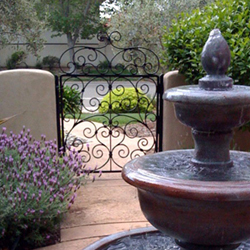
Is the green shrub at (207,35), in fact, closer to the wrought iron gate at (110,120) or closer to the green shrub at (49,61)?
the wrought iron gate at (110,120)

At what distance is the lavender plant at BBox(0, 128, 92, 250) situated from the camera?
3.36 m

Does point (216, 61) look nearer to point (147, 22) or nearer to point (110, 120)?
point (110, 120)

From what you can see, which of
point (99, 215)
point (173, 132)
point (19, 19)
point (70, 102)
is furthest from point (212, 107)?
point (19, 19)

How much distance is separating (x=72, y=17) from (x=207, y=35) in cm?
2658

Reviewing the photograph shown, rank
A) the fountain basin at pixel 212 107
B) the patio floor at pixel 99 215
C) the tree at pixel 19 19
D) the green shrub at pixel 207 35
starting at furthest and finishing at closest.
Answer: the tree at pixel 19 19 < the green shrub at pixel 207 35 < the patio floor at pixel 99 215 < the fountain basin at pixel 212 107

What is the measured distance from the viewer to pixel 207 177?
2314 millimetres

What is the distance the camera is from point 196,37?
16.6ft

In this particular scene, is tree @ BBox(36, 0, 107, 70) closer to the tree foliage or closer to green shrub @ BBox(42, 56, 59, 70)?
the tree foliage

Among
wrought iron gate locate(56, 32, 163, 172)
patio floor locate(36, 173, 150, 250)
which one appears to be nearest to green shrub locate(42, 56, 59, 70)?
wrought iron gate locate(56, 32, 163, 172)

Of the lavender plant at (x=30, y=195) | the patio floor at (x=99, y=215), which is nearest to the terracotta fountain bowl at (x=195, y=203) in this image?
the lavender plant at (x=30, y=195)

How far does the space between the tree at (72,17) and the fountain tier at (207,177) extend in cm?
2771

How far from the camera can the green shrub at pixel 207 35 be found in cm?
471

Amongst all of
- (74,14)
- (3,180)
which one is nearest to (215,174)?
(3,180)

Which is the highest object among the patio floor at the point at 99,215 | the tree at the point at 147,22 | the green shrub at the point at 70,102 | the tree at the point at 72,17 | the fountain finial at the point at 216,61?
the tree at the point at 72,17
